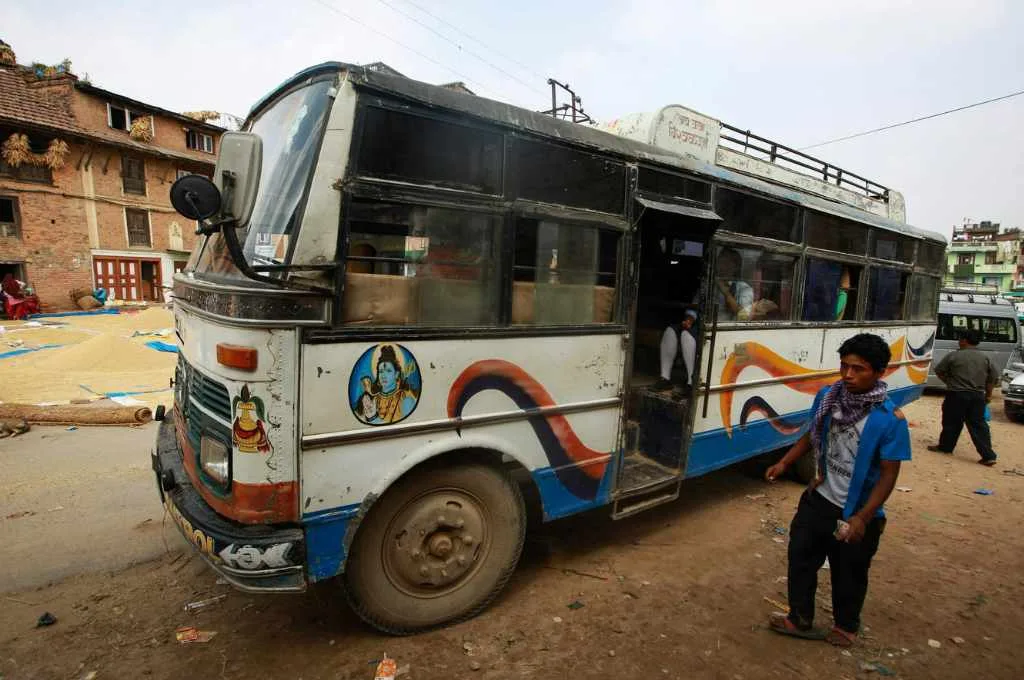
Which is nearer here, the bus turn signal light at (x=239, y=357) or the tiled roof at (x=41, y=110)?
the bus turn signal light at (x=239, y=357)

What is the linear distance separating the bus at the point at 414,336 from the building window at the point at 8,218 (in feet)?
75.4

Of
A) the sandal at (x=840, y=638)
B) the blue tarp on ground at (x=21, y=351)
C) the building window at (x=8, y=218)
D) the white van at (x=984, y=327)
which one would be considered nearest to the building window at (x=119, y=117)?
the building window at (x=8, y=218)

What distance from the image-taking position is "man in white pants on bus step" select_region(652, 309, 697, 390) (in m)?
4.46

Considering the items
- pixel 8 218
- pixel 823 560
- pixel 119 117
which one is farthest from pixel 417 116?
pixel 119 117

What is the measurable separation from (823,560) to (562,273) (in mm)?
2247

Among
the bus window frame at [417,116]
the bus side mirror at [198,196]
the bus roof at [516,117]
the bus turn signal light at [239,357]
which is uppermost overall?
the bus roof at [516,117]

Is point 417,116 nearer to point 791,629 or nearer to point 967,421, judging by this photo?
point 791,629

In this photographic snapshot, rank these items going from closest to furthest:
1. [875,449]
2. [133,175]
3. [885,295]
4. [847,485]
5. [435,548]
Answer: [875,449] → [847,485] → [435,548] → [885,295] → [133,175]

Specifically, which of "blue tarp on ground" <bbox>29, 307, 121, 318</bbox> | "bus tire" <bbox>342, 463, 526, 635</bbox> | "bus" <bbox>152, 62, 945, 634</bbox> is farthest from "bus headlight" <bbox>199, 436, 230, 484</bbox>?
"blue tarp on ground" <bbox>29, 307, 121, 318</bbox>

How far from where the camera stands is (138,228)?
23625 millimetres

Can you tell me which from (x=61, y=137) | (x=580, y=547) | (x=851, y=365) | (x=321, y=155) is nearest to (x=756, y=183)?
(x=851, y=365)

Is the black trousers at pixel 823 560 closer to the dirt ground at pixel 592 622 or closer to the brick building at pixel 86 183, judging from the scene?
the dirt ground at pixel 592 622

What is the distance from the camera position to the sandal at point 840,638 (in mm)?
3086

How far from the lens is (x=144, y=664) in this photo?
2750 millimetres
